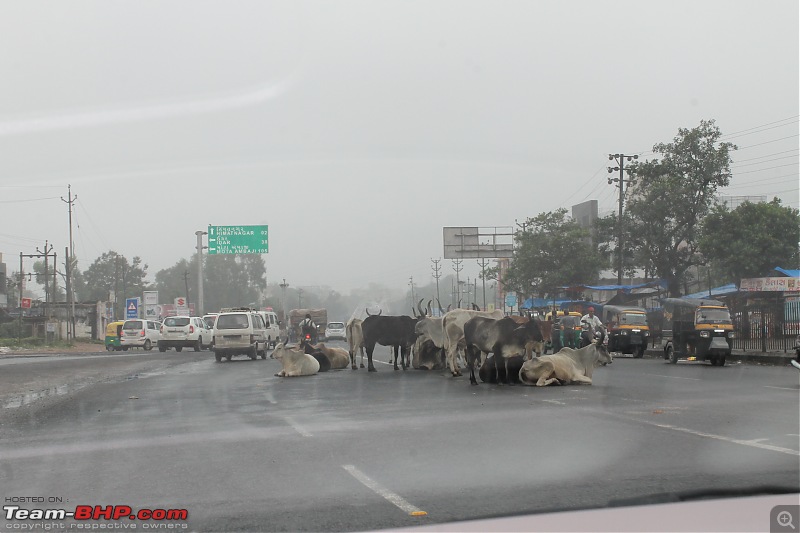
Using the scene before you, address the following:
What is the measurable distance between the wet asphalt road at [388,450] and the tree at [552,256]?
3787cm

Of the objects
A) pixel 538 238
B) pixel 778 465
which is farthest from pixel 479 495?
pixel 538 238

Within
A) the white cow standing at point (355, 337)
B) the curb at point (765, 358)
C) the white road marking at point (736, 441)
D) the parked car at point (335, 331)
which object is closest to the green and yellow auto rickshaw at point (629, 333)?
the curb at point (765, 358)

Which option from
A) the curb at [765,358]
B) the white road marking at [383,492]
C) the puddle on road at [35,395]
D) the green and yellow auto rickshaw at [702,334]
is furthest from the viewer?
the curb at [765,358]

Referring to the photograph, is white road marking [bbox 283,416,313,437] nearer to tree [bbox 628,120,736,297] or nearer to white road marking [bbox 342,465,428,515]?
white road marking [bbox 342,465,428,515]

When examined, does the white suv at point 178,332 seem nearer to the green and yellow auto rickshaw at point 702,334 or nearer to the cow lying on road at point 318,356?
the cow lying on road at point 318,356

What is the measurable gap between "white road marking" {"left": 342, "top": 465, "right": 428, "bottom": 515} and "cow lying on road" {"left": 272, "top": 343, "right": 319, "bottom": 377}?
501 inches

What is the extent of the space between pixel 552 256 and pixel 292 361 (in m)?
36.6

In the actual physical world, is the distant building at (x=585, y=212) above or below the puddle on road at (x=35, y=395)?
above

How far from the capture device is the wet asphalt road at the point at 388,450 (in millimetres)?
6641

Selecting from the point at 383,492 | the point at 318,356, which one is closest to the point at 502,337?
the point at 318,356

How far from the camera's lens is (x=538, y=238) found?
182 feet

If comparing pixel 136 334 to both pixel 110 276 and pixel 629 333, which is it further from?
pixel 110 276

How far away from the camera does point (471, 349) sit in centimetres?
1775

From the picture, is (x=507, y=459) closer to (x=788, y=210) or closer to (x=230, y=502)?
(x=230, y=502)
